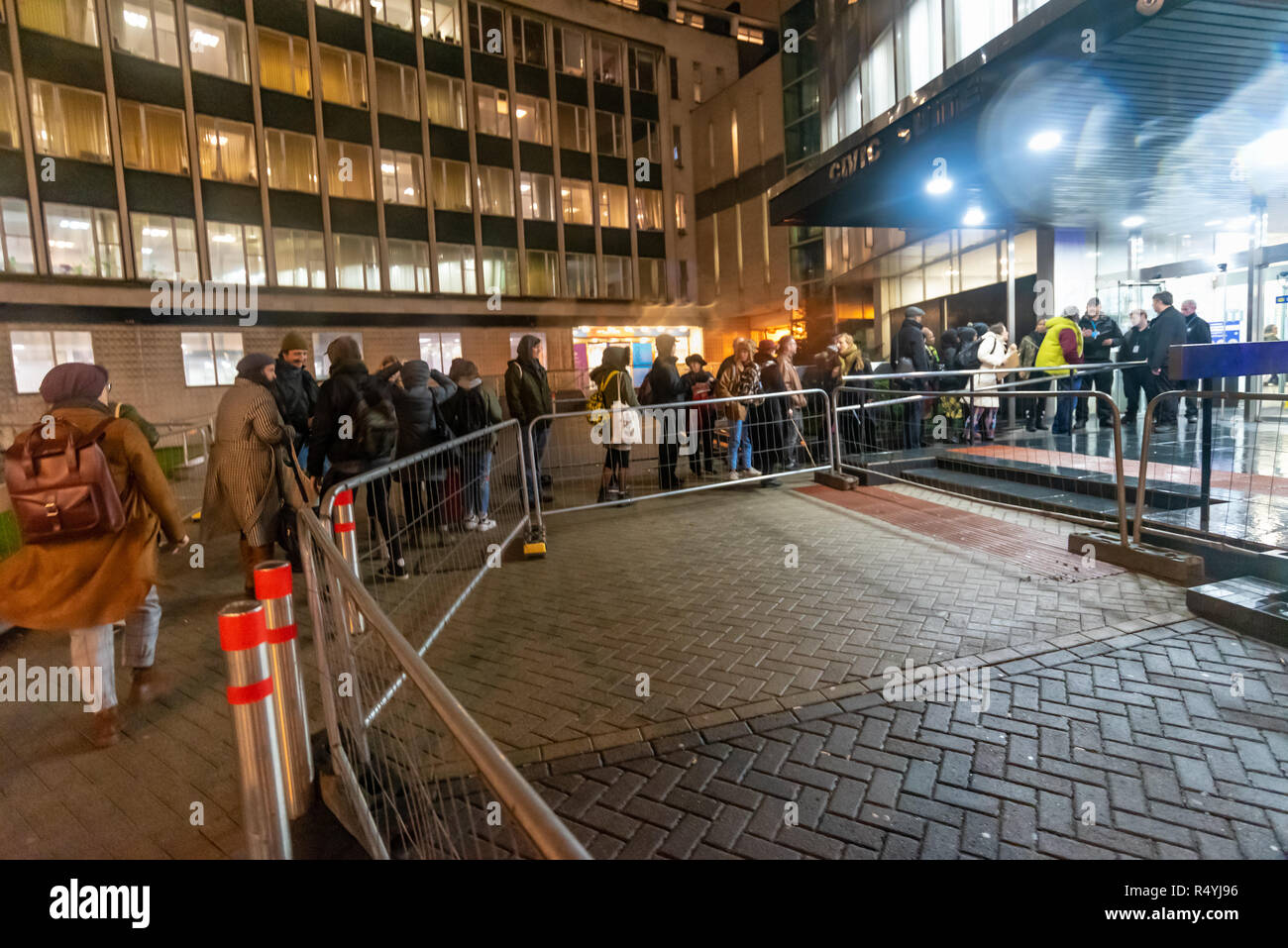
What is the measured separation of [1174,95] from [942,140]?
2.56 meters

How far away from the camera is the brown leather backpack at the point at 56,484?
12.7 feet

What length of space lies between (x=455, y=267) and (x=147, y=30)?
12.8 metres

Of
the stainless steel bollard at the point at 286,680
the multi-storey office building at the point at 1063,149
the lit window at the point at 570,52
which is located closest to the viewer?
the stainless steel bollard at the point at 286,680

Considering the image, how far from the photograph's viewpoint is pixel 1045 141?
10156 mm

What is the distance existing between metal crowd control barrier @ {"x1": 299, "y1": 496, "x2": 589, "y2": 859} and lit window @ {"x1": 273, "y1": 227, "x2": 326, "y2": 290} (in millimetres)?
28601

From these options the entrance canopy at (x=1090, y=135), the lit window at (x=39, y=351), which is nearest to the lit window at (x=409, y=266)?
the lit window at (x=39, y=351)

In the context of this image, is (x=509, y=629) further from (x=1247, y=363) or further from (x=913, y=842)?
(x=1247, y=363)

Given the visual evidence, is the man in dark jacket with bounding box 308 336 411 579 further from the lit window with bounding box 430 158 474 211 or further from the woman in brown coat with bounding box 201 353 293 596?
the lit window with bounding box 430 158 474 211

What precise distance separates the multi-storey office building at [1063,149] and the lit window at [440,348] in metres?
19.3

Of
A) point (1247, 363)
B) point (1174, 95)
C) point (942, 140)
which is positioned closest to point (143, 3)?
point (942, 140)

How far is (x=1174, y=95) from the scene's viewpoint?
8930 millimetres

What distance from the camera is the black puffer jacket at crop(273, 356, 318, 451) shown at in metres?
7.49

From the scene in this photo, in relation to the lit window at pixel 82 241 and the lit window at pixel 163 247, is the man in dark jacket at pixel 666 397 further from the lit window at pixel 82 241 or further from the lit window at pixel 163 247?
the lit window at pixel 163 247
